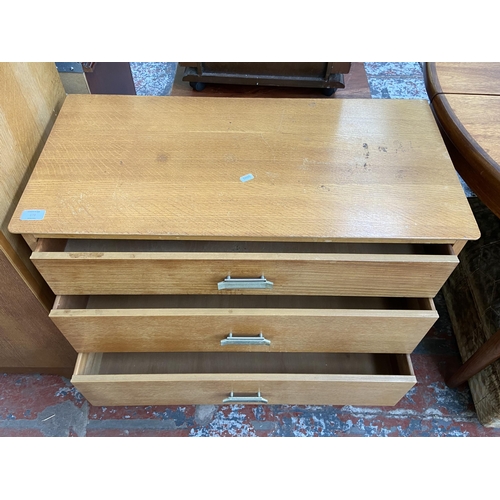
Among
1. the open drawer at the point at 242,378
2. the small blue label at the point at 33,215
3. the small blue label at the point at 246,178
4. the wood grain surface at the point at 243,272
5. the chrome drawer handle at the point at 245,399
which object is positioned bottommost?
the chrome drawer handle at the point at 245,399

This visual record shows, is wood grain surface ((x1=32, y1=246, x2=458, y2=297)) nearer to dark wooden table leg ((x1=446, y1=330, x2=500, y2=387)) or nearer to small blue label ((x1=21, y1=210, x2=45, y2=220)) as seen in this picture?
small blue label ((x1=21, y1=210, x2=45, y2=220))

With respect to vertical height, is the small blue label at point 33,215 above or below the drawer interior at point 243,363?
above

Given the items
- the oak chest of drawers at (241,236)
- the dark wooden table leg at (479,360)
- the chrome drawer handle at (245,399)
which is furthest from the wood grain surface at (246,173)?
the chrome drawer handle at (245,399)

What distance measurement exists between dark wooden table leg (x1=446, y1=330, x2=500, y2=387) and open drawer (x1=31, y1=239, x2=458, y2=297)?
0.22m

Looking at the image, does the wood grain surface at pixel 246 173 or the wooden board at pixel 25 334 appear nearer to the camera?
the wood grain surface at pixel 246 173

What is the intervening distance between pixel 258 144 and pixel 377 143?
0.23m

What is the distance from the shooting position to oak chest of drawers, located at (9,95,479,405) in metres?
0.72

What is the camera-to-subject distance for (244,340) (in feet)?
2.82

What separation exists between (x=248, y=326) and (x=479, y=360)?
533 mm

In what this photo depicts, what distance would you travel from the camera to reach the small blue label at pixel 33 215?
2.32 feet

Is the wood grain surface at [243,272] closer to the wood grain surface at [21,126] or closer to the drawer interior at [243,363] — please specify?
the wood grain surface at [21,126]

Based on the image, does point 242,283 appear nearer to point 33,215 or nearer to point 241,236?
point 241,236

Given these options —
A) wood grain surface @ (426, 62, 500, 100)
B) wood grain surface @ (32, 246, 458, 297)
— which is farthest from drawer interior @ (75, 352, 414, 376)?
wood grain surface @ (426, 62, 500, 100)

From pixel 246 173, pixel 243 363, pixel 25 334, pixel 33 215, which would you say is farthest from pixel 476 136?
pixel 25 334
